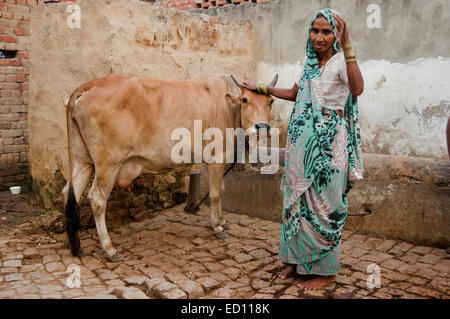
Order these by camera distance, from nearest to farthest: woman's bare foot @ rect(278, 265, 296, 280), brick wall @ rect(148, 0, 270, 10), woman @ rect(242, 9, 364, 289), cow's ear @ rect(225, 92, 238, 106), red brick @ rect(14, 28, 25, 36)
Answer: woman @ rect(242, 9, 364, 289)
woman's bare foot @ rect(278, 265, 296, 280)
cow's ear @ rect(225, 92, 238, 106)
red brick @ rect(14, 28, 25, 36)
brick wall @ rect(148, 0, 270, 10)

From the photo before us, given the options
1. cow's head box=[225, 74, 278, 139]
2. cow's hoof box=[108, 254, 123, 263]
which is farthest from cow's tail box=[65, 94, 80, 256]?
cow's head box=[225, 74, 278, 139]

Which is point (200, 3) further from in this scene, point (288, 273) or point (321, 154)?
point (288, 273)

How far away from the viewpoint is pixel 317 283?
134 inches

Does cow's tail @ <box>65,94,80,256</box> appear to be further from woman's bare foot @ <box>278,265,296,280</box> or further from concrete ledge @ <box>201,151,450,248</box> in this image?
A: concrete ledge @ <box>201,151,450,248</box>

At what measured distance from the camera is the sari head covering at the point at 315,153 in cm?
319

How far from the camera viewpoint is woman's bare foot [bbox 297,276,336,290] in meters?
3.38

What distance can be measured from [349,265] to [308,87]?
6.10 ft

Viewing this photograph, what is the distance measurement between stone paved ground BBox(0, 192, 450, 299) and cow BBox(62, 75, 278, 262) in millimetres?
367

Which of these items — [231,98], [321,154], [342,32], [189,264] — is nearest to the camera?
[342,32]

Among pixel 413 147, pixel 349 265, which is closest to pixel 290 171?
pixel 349 265

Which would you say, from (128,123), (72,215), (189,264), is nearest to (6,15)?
(128,123)

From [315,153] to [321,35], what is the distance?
0.93 metres

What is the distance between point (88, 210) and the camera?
4754 mm

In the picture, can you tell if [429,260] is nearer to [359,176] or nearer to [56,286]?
[359,176]
